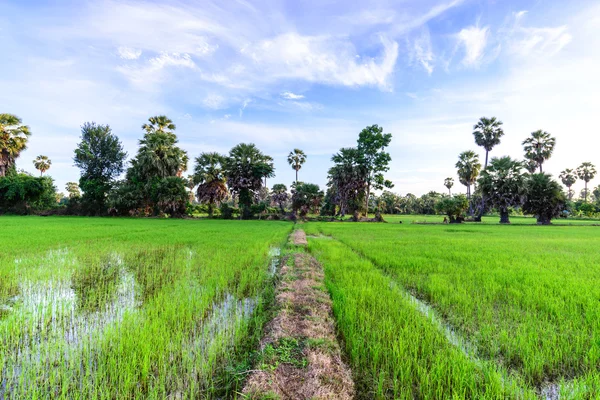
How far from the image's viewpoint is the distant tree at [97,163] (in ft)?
107

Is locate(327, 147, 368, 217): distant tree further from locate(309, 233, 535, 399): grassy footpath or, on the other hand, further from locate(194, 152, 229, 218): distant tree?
locate(309, 233, 535, 399): grassy footpath

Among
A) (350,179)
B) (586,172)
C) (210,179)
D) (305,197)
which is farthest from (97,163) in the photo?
(586,172)

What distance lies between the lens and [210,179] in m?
34.3

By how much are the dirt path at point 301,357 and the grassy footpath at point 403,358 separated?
21 centimetres

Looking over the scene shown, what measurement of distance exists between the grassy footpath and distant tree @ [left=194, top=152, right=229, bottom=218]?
3227 cm

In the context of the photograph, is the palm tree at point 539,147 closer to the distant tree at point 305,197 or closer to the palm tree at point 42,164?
the distant tree at point 305,197

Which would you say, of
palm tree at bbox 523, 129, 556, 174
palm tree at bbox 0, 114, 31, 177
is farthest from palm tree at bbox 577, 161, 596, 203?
palm tree at bbox 0, 114, 31, 177


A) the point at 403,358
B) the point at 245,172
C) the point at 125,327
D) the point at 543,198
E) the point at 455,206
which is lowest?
the point at 125,327

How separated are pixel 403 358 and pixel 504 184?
3834 cm

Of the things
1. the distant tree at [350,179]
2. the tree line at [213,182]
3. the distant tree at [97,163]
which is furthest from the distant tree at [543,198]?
the distant tree at [97,163]

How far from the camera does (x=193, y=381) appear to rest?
2.24 m

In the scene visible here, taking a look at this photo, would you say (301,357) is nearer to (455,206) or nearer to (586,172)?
(455,206)

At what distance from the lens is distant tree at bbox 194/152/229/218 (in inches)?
1337

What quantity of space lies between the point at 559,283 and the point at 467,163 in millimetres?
45355
